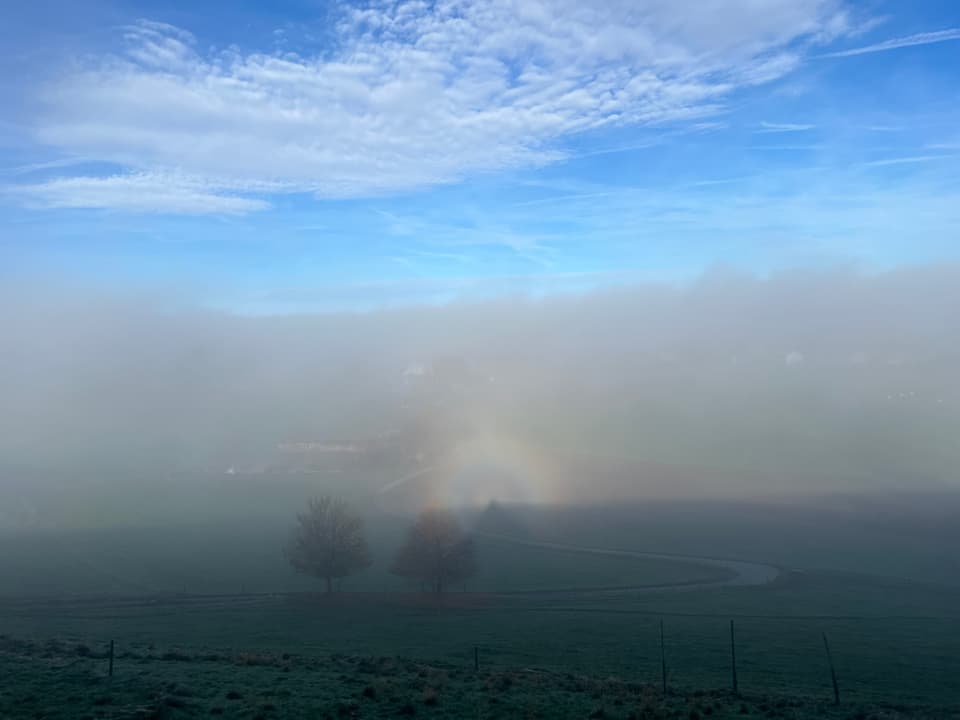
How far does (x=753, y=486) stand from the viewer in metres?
176

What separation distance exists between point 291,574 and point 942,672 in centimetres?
7072

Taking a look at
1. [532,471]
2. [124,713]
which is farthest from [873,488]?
[124,713]

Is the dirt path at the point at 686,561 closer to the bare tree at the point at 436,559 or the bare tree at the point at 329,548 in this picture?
the bare tree at the point at 436,559

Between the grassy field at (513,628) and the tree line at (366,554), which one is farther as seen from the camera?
the tree line at (366,554)

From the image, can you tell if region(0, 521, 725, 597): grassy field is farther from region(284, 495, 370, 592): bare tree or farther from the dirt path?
region(284, 495, 370, 592): bare tree

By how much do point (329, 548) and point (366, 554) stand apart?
507cm

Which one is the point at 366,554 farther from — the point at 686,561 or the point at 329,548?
the point at 686,561

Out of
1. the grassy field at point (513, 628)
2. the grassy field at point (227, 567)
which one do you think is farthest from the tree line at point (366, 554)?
the grassy field at point (227, 567)

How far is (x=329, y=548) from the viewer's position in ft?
269

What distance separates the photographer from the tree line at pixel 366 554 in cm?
8169

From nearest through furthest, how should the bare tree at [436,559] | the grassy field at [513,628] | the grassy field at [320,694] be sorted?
the grassy field at [320,694] < the grassy field at [513,628] < the bare tree at [436,559]

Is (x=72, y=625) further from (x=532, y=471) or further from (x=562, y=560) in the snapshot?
(x=532, y=471)

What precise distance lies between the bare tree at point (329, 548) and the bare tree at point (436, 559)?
4.62 meters

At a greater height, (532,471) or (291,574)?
(532,471)
